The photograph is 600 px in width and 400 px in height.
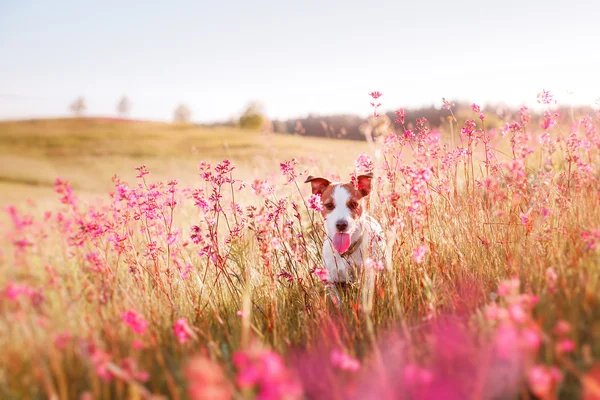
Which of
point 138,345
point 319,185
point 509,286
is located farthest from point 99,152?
point 509,286

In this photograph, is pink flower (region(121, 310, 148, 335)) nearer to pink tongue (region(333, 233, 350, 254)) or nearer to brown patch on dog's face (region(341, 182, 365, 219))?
pink tongue (region(333, 233, 350, 254))

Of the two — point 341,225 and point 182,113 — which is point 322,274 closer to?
point 341,225

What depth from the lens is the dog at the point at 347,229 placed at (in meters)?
4.37

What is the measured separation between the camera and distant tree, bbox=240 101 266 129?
75988 millimetres

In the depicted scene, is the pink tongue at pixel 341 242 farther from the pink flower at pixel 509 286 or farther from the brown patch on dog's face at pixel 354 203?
the pink flower at pixel 509 286

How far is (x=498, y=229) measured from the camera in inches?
148

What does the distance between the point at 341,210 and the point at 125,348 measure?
2741 millimetres

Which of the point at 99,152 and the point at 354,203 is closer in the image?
the point at 354,203

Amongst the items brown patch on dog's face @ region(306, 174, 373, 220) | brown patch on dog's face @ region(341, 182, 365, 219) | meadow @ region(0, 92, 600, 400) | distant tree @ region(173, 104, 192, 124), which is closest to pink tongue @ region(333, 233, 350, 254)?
brown patch on dog's face @ region(306, 174, 373, 220)

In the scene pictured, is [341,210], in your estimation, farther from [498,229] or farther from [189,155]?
[189,155]

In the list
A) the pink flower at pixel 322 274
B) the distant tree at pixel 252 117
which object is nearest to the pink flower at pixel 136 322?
the pink flower at pixel 322 274

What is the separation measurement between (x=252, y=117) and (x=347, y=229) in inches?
2947

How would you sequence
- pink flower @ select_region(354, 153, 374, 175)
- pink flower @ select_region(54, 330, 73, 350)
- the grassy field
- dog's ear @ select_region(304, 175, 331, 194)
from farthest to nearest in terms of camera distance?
the grassy field
dog's ear @ select_region(304, 175, 331, 194)
pink flower @ select_region(354, 153, 374, 175)
pink flower @ select_region(54, 330, 73, 350)

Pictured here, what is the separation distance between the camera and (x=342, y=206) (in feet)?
15.5
